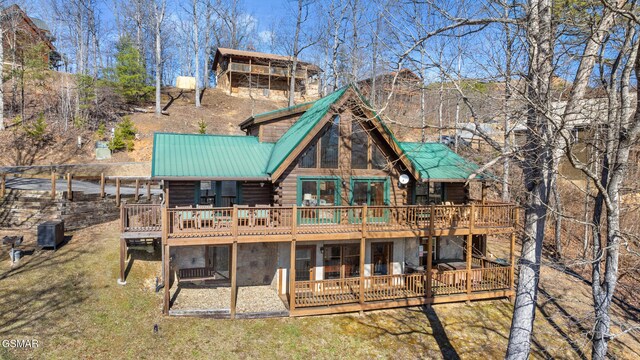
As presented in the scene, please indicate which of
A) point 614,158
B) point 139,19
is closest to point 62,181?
point 139,19

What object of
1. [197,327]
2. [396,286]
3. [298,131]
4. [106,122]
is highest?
[106,122]

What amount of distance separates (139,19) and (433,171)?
134 feet

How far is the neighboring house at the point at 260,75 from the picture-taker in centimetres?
4800

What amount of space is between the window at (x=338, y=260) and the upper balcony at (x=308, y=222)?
1575mm

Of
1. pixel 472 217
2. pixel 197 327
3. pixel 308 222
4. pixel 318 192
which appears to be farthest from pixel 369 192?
pixel 197 327

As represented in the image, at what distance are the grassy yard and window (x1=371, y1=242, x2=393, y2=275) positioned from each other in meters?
2.28

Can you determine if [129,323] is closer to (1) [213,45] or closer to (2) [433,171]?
(2) [433,171]

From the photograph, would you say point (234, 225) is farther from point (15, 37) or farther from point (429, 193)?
point (15, 37)

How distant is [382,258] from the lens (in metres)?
16.9

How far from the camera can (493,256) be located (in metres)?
21.2

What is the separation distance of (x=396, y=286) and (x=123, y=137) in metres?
28.3

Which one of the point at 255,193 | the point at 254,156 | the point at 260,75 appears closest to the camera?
the point at 255,193

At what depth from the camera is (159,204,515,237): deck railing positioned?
1316 centimetres

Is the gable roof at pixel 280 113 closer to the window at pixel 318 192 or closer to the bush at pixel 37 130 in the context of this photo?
the window at pixel 318 192
